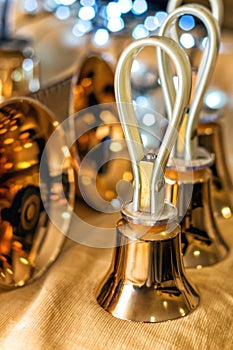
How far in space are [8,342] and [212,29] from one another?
319 millimetres

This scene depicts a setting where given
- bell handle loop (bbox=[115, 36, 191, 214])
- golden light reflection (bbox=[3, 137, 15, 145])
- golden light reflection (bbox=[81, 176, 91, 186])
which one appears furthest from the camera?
golden light reflection (bbox=[81, 176, 91, 186])

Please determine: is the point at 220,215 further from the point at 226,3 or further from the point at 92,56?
the point at 226,3

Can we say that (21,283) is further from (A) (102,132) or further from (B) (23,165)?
(A) (102,132)

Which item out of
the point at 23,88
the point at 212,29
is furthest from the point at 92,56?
the point at 212,29

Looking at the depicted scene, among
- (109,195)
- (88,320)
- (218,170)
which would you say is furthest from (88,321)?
(218,170)

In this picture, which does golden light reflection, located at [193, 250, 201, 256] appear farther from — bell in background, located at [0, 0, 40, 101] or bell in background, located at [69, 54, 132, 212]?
bell in background, located at [0, 0, 40, 101]

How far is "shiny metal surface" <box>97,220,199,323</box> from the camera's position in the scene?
489 millimetres

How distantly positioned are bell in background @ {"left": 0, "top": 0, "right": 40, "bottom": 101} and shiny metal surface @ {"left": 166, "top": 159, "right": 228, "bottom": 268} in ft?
0.74

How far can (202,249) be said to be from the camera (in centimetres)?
60

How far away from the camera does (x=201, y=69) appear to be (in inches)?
22.5

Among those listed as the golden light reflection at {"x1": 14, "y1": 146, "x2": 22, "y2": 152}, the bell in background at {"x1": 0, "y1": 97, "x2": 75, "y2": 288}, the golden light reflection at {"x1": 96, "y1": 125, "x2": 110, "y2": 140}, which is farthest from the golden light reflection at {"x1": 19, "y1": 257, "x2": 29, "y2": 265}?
the golden light reflection at {"x1": 96, "y1": 125, "x2": 110, "y2": 140}

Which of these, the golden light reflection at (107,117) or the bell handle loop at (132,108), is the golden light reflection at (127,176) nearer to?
the golden light reflection at (107,117)

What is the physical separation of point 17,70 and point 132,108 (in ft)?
1.01

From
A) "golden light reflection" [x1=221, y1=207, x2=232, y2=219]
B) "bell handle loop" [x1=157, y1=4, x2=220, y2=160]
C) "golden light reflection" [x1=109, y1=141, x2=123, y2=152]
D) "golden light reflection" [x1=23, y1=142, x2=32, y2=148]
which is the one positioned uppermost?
"bell handle loop" [x1=157, y1=4, x2=220, y2=160]
